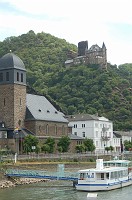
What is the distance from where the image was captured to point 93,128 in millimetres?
113250

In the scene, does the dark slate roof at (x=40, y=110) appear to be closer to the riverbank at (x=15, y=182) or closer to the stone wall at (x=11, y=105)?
the stone wall at (x=11, y=105)

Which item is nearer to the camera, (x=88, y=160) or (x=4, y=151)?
(x=4, y=151)

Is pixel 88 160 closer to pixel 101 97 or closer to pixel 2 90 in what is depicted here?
pixel 2 90

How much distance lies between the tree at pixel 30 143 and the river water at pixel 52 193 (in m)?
22.3

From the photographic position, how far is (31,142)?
7838 centimetres

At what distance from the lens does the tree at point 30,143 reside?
78.1 meters

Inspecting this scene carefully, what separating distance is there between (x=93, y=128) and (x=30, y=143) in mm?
37358

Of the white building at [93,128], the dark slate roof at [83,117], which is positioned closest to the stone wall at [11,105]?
the white building at [93,128]

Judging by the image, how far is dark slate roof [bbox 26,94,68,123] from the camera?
87350 mm

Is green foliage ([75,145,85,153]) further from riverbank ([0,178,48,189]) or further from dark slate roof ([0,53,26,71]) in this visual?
riverbank ([0,178,48,189])

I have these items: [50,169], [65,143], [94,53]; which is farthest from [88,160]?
[94,53]

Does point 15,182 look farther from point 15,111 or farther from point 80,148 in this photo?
point 80,148

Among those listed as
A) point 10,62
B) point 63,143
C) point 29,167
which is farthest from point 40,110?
point 29,167

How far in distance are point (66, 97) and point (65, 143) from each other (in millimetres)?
69136
